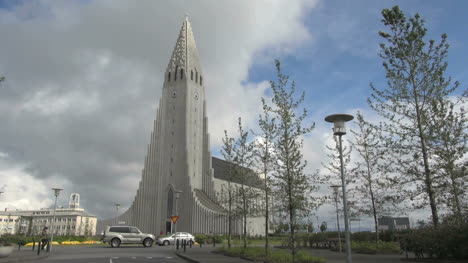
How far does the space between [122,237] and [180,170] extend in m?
33.4

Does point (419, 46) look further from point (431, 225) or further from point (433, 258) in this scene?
point (433, 258)

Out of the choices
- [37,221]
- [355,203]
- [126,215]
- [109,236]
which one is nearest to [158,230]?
[126,215]

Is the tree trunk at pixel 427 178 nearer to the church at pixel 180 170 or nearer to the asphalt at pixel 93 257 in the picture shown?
the asphalt at pixel 93 257

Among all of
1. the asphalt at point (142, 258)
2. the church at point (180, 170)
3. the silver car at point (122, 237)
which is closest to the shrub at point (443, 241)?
the asphalt at point (142, 258)

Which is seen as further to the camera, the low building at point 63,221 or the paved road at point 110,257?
the low building at point 63,221

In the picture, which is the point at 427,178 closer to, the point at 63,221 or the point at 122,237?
the point at 122,237

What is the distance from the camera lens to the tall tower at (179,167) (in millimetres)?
59375

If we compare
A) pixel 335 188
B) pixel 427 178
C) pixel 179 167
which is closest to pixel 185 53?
pixel 179 167

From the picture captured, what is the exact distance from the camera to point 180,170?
62.5 metres

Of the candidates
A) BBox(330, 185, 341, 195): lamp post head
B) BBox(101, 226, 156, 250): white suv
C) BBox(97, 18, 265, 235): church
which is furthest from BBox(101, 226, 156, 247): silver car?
BBox(97, 18, 265, 235): church

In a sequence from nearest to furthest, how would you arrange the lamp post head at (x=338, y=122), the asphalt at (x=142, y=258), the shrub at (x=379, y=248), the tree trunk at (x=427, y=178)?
the lamp post head at (x=338, y=122), the tree trunk at (x=427, y=178), the asphalt at (x=142, y=258), the shrub at (x=379, y=248)

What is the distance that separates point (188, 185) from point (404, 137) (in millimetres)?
47692

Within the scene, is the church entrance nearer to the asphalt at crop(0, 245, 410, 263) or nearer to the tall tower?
the tall tower

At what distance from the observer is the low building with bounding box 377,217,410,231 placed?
2411 cm
